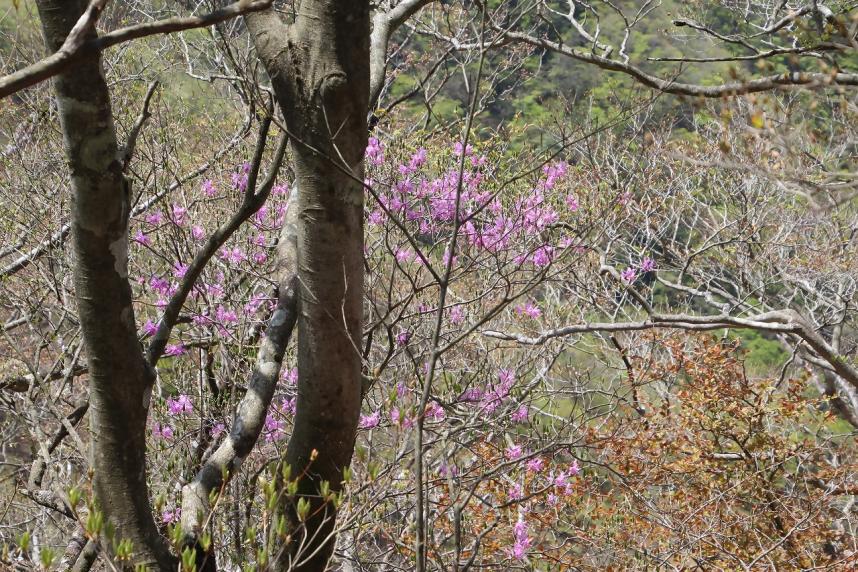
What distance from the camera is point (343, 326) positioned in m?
1.99

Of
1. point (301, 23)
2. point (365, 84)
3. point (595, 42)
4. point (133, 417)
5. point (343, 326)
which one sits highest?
point (595, 42)

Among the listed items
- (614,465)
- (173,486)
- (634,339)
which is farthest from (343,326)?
(634,339)

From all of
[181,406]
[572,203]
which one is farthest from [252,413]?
[572,203]

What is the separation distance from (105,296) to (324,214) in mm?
580

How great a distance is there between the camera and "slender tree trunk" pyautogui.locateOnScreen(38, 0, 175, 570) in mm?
1727

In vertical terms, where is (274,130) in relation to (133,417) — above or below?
above

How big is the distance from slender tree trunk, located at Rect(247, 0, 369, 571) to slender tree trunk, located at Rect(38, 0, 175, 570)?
1.32 ft

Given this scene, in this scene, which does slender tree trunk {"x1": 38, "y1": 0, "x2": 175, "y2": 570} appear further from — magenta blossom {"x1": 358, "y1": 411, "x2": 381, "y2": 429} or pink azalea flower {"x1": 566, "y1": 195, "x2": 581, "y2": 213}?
pink azalea flower {"x1": 566, "y1": 195, "x2": 581, "y2": 213}

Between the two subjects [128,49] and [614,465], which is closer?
[614,465]

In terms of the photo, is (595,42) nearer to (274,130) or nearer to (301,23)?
(301,23)

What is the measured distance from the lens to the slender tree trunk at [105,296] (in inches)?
68.0

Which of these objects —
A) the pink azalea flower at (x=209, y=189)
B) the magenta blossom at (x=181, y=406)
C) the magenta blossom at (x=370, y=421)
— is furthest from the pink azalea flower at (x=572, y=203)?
the magenta blossom at (x=181, y=406)

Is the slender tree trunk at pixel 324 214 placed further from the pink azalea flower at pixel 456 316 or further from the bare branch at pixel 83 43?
the pink azalea flower at pixel 456 316

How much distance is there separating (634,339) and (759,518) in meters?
3.85
